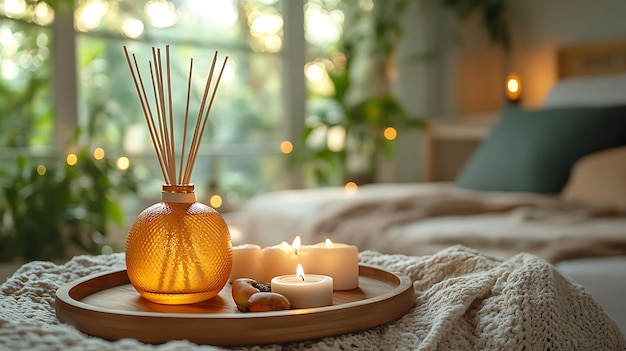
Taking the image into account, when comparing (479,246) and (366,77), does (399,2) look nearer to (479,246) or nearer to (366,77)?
(366,77)

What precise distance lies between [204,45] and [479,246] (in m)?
2.26

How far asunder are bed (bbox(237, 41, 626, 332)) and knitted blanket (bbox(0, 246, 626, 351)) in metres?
0.69

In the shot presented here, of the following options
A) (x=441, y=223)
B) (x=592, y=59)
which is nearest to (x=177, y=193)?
(x=441, y=223)

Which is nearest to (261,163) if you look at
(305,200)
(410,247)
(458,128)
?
(458,128)

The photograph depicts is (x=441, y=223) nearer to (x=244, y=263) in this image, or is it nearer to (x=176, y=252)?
(x=244, y=263)

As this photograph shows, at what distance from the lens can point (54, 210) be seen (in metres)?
2.96

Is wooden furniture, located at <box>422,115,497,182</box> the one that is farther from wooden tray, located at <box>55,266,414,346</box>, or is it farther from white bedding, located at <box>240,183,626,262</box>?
wooden tray, located at <box>55,266,414,346</box>

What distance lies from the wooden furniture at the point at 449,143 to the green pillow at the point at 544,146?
0.69 m

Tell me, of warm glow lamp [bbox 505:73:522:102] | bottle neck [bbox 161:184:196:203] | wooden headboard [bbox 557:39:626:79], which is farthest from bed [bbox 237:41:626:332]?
bottle neck [bbox 161:184:196:203]

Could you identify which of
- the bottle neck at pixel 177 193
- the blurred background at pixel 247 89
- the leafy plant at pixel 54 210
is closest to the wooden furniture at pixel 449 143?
the blurred background at pixel 247 89

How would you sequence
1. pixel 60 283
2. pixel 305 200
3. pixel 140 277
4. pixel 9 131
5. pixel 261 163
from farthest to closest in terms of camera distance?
pixel 261 163
pixel 9 131
pixel 305 200
pixel 60 283
pixel 140 277

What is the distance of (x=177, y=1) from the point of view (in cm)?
389

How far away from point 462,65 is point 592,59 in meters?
0.78

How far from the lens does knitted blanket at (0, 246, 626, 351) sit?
916 millimetres
